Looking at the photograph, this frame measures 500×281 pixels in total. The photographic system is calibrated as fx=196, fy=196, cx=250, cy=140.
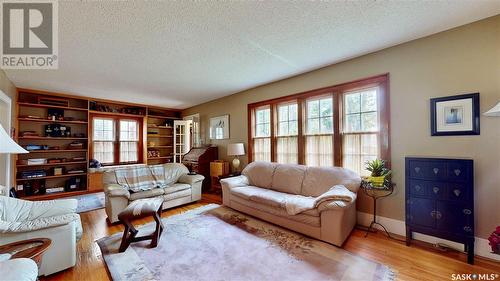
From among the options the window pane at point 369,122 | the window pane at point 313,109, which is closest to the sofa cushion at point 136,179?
the window pane at point 313,109

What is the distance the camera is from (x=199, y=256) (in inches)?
86.7

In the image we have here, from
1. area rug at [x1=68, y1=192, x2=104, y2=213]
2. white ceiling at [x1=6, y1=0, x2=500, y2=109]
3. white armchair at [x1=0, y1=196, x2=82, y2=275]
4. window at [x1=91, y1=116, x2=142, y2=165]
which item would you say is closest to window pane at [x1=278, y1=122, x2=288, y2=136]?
white ceiling at [x1=6, y1=0, x2=500, y2=109]

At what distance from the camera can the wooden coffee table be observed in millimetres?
1447

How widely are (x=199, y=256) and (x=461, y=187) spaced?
115 inches

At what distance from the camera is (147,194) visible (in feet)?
11.4

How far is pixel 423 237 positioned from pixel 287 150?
2.36 m

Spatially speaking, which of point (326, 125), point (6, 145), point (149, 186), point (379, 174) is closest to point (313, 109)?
point (326, 125)

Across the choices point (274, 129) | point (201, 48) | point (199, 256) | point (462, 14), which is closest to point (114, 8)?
point (201, 48)

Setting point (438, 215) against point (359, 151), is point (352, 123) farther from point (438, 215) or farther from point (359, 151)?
point (438, 215)

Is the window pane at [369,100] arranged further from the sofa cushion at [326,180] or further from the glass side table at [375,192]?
the glass side table at [375,192]

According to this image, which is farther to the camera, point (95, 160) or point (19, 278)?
point (95, 160)

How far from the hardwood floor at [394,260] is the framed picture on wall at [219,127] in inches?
130

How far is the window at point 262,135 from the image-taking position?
442 cm

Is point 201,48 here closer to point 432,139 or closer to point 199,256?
point 199,256
